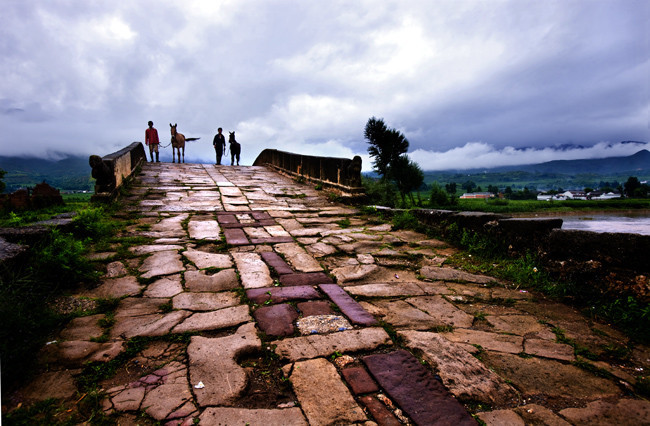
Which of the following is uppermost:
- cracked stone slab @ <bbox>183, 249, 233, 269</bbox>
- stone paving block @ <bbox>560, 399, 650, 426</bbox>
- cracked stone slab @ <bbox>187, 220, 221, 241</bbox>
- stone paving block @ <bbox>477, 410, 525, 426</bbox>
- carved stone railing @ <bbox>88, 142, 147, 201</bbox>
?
carved stone railing @ <bbox>88, 142, 147, 201</bbox>

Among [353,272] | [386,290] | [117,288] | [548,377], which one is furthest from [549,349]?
[117,288]

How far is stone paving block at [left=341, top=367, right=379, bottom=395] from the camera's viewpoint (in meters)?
1.51

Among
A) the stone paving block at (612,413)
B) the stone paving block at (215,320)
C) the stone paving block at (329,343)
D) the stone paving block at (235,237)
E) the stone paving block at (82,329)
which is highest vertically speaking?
the stone paving block at (235,237)

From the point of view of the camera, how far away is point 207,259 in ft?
10.9

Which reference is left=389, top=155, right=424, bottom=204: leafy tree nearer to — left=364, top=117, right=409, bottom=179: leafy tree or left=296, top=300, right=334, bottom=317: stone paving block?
left=364, top=117, right=409, bottom=179: leafy tree

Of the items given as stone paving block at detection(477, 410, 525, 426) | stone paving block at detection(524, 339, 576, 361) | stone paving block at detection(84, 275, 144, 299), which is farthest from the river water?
stone paving block at detection(84, 275, 144, 299)

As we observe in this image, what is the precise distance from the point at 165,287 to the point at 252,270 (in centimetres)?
77

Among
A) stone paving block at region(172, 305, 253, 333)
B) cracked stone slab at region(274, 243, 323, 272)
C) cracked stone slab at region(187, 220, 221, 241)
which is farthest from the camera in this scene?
cracked stone slab at region(187, 220, 221, 241)

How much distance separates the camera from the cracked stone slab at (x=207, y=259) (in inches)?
124

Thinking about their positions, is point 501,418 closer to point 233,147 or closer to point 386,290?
point 386,290

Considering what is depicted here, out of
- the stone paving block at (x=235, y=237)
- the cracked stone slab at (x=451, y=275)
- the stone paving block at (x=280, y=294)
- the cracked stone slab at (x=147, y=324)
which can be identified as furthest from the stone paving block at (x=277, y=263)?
the cracked stone slab at (x=451, y=275)

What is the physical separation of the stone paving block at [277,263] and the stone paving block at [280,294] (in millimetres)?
393

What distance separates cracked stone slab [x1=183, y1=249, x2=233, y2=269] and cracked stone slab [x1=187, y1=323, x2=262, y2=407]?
1.28m

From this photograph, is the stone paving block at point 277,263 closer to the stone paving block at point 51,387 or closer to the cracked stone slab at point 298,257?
the cracked stone slab at point 298,257
